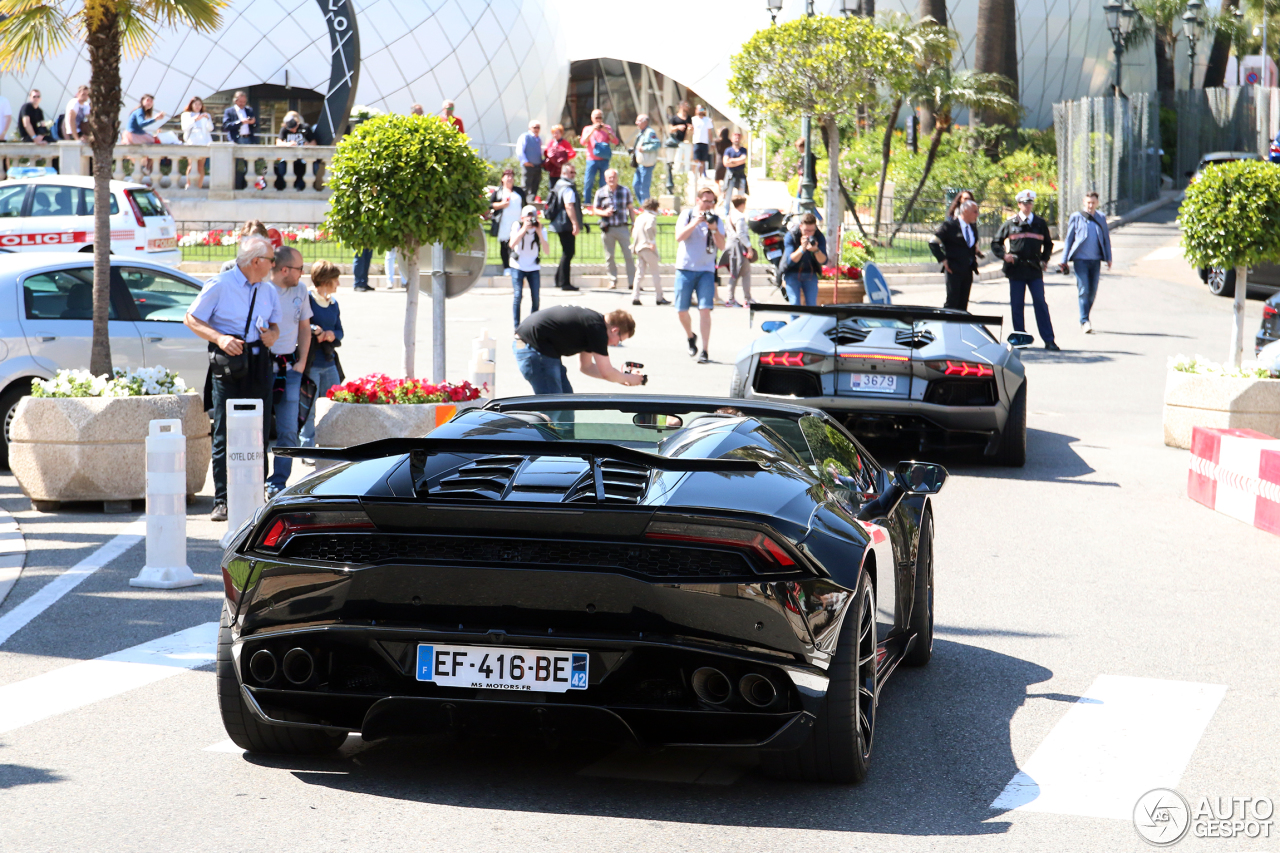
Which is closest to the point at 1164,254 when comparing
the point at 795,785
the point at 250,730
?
the point at 795,785

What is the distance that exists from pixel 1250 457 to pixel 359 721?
24.1 feet

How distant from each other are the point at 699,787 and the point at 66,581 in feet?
15.1

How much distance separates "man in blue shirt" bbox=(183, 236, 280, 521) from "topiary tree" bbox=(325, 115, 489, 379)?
1.84m

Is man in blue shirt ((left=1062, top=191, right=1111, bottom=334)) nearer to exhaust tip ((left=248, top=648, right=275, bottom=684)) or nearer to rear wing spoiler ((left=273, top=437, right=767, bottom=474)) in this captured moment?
rear wing spoiler ((left=273, top=437, right=767, bottom=474))

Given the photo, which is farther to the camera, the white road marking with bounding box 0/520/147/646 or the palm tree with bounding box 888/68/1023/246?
the palm tree with bounding box 888/68/1023/246

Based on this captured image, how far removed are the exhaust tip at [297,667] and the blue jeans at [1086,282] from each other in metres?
19.0

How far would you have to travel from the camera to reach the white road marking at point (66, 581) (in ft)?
23.4

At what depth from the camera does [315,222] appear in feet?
106

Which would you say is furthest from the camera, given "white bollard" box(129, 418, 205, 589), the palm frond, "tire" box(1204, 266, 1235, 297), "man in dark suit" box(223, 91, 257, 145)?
"man in dark suit" box(223, 91, 257, 145)

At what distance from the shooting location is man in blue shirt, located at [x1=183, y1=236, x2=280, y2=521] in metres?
9.59

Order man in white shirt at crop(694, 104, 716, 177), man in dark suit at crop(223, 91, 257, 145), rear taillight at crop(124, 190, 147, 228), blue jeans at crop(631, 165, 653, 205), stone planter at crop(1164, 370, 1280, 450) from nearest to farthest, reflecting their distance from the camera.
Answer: stone planter at crop(1164, 370, 1280, 450) < rear taillight at crop(124, 190, 147, 228) < blue jeans at crop(631, 165, 653, 205) < man in dark suit at crop(223, 91, 257, 145) < man in white shirt at crop(694, 104, 716, 177)

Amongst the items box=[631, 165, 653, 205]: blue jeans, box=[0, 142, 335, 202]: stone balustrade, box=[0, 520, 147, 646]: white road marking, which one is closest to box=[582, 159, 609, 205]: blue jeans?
box=[631, 165, 653, 205]: blue jeans

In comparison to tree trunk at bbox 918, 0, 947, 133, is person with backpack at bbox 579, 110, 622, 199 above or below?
below

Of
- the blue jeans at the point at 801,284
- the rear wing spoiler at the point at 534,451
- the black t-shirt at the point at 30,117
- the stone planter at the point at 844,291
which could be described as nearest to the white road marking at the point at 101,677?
the rear wing spoiler at the point at 534,451
